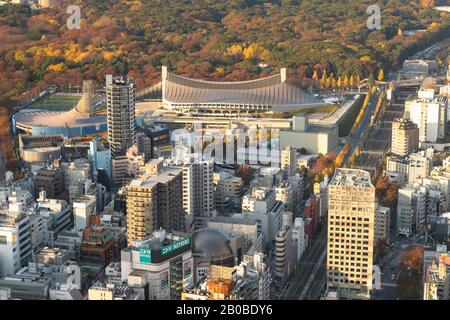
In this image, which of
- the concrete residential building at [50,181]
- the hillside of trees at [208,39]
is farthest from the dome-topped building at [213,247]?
the hillside of trees at [208,39]

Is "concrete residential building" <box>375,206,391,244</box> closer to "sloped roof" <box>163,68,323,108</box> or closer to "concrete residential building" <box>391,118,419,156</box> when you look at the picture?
"concrete residential building" <box>391,118,419,156</box>

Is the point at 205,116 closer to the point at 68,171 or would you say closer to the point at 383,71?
the point at 68,171

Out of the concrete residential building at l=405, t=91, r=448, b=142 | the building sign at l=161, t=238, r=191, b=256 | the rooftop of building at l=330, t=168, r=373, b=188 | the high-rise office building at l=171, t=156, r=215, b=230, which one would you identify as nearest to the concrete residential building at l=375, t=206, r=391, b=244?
the rooftop of building at l=330, t=168, r=373, b=188

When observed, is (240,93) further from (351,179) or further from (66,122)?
(351,179)

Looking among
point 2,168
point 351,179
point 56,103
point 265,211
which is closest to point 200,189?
point 265,211
